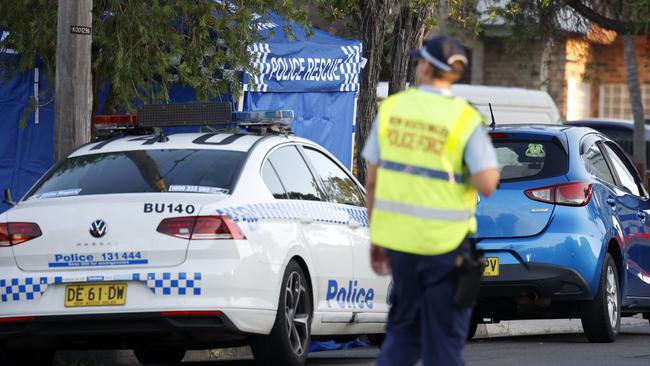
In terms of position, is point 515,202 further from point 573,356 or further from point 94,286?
point 94,286

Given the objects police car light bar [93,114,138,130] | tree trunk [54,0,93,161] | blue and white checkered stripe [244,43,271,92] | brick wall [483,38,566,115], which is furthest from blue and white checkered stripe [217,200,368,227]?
brick wall [483,38,566,115]

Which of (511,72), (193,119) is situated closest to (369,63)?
(193,119)

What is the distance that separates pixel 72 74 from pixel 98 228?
2.55 metres

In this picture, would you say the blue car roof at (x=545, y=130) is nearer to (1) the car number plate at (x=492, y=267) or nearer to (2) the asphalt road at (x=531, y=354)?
(1) the car number plate at (x=492, y=267)

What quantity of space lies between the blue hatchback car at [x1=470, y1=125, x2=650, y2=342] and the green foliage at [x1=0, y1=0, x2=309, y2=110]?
2.68 m

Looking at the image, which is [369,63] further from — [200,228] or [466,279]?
[466,279]

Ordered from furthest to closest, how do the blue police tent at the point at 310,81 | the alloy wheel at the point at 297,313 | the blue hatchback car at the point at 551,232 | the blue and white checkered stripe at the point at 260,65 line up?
the blue police tent at the point at 310,81 → the blue and white checkered stripe at the point at 260,65 → the blue hatchback car at the point at 551,232 → the alloy wheel at the point at 297,313

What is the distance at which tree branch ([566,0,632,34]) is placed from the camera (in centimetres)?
2052

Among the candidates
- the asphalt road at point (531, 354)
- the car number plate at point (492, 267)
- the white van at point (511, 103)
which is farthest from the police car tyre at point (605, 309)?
the white van at point (511, 103)

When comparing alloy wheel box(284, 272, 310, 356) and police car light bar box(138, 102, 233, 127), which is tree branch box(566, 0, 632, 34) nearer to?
police car light bar box(138, 102, 233, 127)

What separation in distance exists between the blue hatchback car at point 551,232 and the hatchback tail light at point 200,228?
326 centimetres

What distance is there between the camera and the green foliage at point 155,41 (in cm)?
1275

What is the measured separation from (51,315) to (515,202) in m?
4.05

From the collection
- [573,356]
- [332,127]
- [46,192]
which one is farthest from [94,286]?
[332,127]
